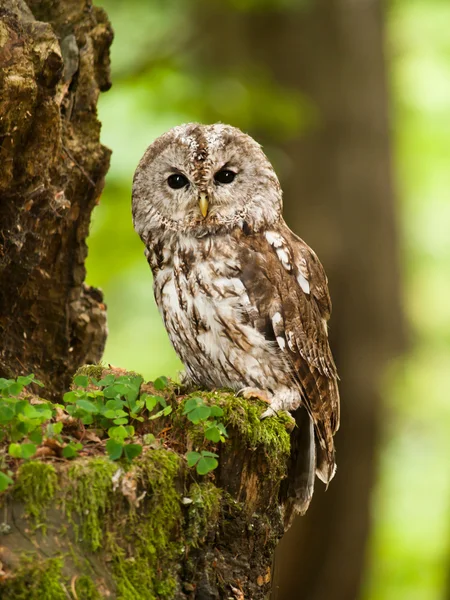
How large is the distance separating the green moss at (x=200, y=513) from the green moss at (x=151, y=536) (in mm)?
45

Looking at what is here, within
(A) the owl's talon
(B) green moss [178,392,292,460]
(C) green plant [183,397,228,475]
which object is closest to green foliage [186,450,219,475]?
(C) green plant [183,397,228,475]

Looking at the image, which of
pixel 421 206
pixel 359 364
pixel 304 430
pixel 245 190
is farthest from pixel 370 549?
pixel 421 206

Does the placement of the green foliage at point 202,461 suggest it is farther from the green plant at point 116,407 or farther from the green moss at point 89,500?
the green moss at point 89,500

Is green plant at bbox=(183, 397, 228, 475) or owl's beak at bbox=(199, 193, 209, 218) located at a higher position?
owl's beak at bbox=(199, 193, 209, 218)

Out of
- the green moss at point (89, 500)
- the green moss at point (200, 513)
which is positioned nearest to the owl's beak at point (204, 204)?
the green moss at point (200, 513)

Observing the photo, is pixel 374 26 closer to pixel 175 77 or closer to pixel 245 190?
pixel 175 77

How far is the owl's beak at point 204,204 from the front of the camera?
3.44 meters

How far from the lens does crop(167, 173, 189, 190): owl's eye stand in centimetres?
359

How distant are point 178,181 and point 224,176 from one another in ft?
0.67

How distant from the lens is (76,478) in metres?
2.31

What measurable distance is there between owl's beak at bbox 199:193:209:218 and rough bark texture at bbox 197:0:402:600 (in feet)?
11.0

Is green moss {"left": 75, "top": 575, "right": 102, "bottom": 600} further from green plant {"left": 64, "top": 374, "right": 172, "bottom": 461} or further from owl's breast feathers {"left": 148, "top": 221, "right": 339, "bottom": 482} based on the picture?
owl's breast feathers {"left": 148, "top": 221, "right": 339, "bottom": 482}

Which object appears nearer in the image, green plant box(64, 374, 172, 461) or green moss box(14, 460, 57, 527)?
green moss box(14, 460, 57, 527)

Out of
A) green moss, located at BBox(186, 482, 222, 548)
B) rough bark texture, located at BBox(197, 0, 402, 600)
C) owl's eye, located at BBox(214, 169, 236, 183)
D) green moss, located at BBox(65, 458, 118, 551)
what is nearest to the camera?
green moss, located at BBox(65, 458, 118, 551)
